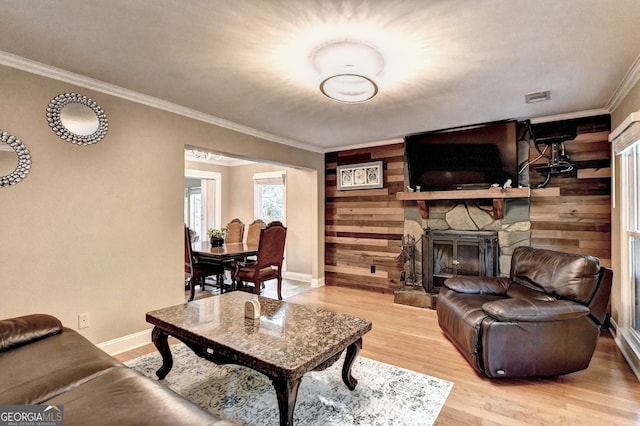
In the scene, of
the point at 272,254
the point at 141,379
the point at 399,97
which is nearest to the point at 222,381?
the point at 141,379

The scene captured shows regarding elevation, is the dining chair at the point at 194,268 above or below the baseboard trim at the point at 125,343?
above

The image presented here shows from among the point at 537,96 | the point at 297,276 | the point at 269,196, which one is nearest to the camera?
the point at 537,96

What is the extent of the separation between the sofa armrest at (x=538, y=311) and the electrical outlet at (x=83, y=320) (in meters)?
3.18

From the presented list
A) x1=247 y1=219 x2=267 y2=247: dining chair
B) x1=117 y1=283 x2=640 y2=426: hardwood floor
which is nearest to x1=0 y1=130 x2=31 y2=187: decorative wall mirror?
x1=117 y1=283 x2=640 y2=426: hardwood floor

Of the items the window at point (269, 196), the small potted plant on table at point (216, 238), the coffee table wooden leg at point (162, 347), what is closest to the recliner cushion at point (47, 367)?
the coffee table wooden leg at point (162, 347)

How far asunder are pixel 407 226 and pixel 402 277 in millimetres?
754

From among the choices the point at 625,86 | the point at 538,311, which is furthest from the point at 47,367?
the point at 625,86

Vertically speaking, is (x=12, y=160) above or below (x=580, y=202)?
above

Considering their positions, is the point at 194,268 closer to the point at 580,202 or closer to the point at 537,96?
the point at 537,96

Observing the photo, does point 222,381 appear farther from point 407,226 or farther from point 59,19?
point 407,226

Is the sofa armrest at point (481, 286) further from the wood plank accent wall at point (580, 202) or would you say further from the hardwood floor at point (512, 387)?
the wood plank accent wall at point (580, 202)

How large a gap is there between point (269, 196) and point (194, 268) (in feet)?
8.75

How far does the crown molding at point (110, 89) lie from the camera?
2250mm

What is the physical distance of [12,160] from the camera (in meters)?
2.25
